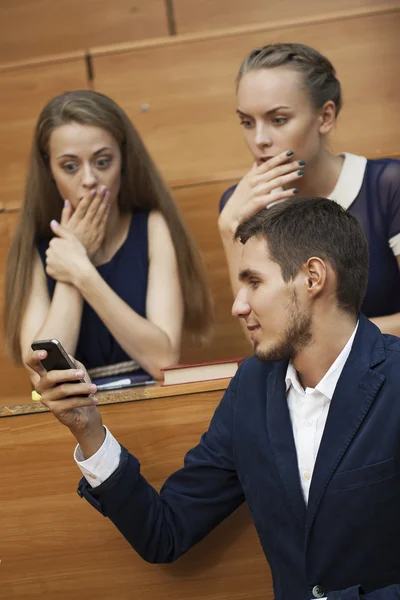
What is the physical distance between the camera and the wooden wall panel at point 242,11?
9.35ft

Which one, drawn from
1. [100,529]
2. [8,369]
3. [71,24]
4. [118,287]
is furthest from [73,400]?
[71,24]

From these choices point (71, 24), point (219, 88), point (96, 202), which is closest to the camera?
point (96, 202)

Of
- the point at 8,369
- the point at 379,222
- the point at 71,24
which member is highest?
the point at 71,24

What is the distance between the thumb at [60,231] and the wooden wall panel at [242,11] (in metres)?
1.22

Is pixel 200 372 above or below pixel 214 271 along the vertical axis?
above

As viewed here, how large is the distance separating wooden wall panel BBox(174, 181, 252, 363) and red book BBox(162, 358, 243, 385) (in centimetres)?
75

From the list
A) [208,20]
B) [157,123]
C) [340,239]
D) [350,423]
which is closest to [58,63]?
[157,123]

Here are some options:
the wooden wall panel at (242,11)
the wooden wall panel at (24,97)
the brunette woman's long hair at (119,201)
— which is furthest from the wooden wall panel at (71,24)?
the brunette woman's long hair at (119,201)

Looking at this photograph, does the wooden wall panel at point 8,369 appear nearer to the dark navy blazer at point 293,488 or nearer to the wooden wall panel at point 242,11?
the dark navy blazer at point 293,488

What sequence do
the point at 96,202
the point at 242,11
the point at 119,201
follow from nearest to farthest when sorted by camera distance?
the point at 96,202, the point at 119,201, the point at 242,11

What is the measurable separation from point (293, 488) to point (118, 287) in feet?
2.82

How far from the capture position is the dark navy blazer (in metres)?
1.17

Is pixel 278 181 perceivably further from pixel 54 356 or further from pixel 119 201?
pixel 54 356

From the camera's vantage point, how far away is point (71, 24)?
121 inches
